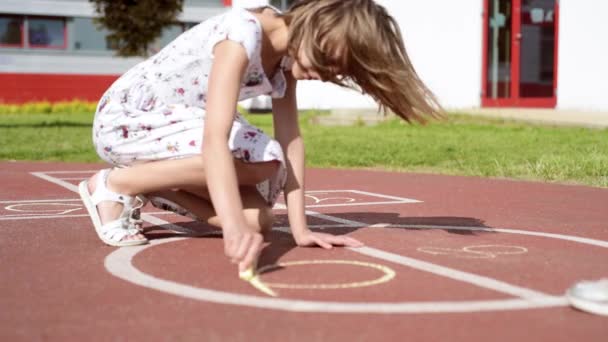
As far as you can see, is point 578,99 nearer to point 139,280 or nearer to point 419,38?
point 419,38

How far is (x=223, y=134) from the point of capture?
293 cm

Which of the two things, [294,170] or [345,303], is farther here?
[294,170]

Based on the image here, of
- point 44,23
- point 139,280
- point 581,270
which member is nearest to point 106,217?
point 139,280

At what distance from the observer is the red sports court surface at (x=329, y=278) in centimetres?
223

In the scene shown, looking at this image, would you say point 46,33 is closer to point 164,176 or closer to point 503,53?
point 503,53

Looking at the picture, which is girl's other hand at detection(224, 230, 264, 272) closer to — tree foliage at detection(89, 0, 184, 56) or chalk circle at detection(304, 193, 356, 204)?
chalk circle at detection(304, 193, 356, 204)

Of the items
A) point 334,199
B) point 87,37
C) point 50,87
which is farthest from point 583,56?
point 87,37

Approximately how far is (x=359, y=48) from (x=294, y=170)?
2.40 feet

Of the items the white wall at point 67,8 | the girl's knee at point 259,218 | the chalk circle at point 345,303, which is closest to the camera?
the chalk circle at point 345,303

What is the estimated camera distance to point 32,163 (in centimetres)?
800

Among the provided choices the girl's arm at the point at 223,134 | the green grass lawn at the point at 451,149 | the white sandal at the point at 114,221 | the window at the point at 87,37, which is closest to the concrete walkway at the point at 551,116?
the green grass lawn at the point at 451,149

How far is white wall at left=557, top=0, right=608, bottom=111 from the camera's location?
1352cm

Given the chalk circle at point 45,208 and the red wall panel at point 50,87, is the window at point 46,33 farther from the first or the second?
the chalk circle at point 45,208

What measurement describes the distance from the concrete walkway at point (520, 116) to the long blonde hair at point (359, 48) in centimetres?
793
